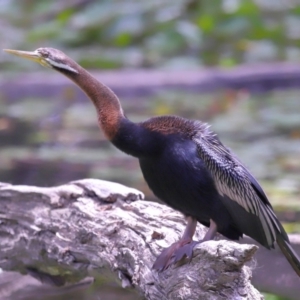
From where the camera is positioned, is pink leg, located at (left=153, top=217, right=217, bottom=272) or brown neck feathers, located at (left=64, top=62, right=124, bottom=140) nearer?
pink leg, located at (left=153, top=217, right=217, bottom=272)

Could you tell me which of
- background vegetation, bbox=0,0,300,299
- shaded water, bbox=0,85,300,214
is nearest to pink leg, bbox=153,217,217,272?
background vegetation, bbox=0,0,300,299

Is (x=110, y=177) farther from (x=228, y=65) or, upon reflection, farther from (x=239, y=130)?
(x=228, y=65)

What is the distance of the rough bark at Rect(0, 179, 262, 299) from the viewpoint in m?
1.96

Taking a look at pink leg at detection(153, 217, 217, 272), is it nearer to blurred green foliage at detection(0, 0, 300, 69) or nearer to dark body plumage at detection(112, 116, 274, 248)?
dark body plumage at detection(112, 116, 274, 248)

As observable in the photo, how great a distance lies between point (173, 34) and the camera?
769cm

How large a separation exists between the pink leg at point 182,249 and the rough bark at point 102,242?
3 cm

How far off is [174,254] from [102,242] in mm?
411

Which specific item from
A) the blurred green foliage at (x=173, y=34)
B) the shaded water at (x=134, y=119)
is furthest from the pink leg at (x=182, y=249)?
the blurred green foliage at (x=173, y=34)

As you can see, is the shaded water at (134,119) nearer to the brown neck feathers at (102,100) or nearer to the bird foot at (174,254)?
the bird foot at (174,254)

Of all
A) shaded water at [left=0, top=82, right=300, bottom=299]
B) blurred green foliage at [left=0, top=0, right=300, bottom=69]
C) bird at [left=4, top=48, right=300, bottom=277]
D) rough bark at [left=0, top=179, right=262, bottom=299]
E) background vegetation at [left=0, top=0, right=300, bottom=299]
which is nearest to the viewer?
rough bark at [left=0, top=179, right=262, bottom=299]

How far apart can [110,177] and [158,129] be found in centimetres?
186

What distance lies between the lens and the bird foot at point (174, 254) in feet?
6.64

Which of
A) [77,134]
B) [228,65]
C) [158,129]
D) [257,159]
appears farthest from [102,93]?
[228,65]

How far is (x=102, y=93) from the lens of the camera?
223 cm
